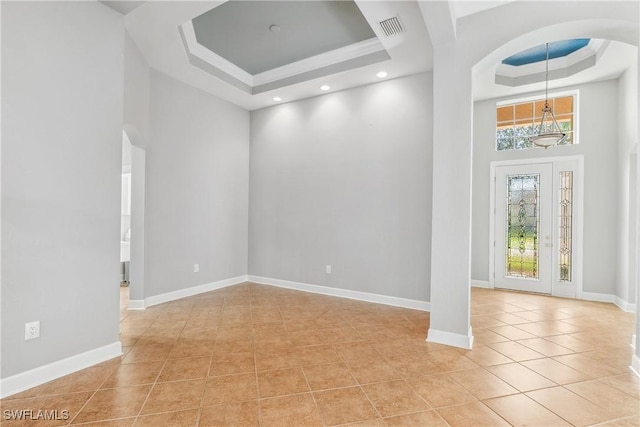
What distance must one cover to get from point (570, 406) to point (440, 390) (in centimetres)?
82

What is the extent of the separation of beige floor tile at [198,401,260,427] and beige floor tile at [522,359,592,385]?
228 cm

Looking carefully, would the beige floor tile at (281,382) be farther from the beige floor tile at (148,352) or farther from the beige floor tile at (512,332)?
the beige floor tile at (512,332)

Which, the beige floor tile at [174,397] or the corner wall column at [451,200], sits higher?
the corner wall column at [451,200]

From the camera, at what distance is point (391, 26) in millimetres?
3320

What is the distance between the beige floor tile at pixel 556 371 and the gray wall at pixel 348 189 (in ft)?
5.27

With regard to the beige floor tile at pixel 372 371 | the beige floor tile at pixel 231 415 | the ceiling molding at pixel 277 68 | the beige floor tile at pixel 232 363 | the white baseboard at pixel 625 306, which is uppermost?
the ceiling molding at pixel 277 68

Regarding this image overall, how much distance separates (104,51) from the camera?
2.72 m

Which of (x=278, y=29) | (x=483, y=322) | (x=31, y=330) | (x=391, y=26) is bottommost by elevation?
(x=483, y=322)

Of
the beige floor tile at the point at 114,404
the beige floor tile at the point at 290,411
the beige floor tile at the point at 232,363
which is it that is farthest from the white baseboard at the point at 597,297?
the beige floor tile at the point at 114,404

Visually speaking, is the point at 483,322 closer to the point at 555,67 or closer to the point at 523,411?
the point at 523,411

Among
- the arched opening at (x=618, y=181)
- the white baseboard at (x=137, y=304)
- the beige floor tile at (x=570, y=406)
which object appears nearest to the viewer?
the beige floor tile at (x=570, y=406)

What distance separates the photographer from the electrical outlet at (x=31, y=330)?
222 centimetres

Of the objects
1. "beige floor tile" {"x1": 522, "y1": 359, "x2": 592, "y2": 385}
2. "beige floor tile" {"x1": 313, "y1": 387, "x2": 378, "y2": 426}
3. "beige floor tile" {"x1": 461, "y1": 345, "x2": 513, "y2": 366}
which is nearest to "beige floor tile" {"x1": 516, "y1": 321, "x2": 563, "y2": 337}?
"beige floor tile" {"x1": 522, "y1": 359, "x2": 592, "y2": 385}

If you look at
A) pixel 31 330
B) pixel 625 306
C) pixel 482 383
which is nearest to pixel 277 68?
pixel 31 330
